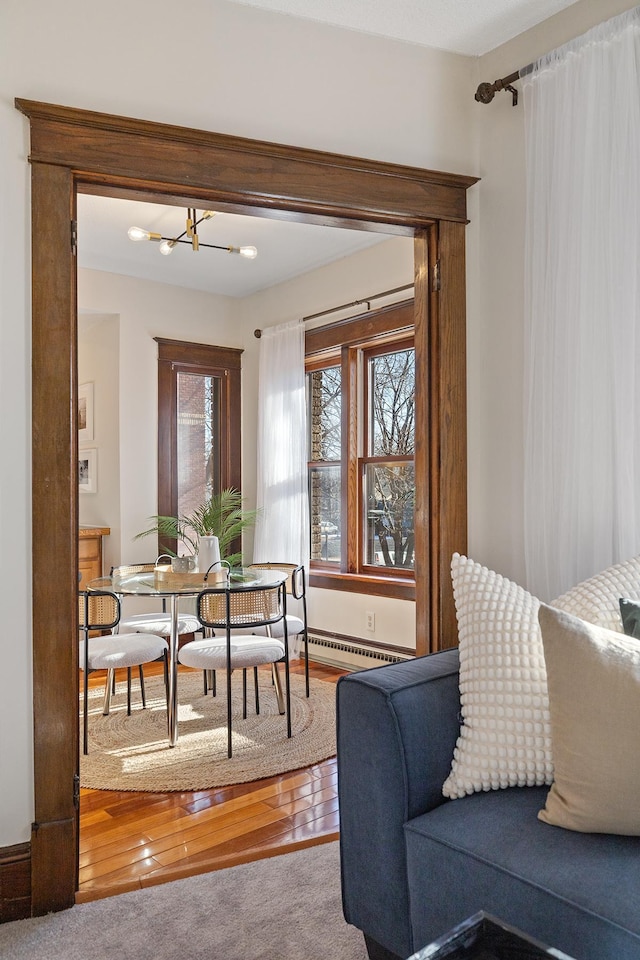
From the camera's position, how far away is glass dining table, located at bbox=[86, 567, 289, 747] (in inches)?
138

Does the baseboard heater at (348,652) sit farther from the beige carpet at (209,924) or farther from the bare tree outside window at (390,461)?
the beige carpet at (209,924)

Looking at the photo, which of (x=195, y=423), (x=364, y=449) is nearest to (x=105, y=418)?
(x=195, y=423)

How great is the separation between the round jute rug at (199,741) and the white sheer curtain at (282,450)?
1.16 metres

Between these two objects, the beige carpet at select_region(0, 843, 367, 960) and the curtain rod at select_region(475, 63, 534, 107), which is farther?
the curtain rod at select_region(475, 63, 534, 107)

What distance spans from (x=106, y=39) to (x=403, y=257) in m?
2.61

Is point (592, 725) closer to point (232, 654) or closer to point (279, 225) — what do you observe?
point (232, 654)

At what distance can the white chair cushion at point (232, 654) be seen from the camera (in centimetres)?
356

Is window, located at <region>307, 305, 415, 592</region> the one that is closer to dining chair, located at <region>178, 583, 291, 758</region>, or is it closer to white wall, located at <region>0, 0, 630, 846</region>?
dining chair, located at <region>178, 583, 291, 758</region>

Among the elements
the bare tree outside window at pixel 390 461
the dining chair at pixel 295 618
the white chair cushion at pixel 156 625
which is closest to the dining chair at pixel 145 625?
the white chair cushion at pixel 156 625

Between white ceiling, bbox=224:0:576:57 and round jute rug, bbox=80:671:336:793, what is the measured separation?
113 inches

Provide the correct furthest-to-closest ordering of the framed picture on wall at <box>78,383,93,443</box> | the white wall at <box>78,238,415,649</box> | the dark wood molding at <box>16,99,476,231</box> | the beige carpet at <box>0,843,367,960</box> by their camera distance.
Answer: the framed picture on wall at <box>78,383,93,443</box>, the white wall at <box>78,238,415,649</box>, the dark wood molding at <box>16,99,476,231</box>, the beige carpet at <box>0,843,367,960</box>

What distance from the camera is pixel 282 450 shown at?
5.48 m

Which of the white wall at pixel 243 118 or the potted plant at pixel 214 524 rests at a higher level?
the white wall at pixel 243 118

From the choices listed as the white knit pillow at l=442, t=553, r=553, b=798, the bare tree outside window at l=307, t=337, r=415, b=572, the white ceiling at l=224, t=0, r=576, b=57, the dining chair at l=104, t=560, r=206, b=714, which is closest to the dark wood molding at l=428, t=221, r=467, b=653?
the white ceiling at l=224, t=0, r=576, b=57
